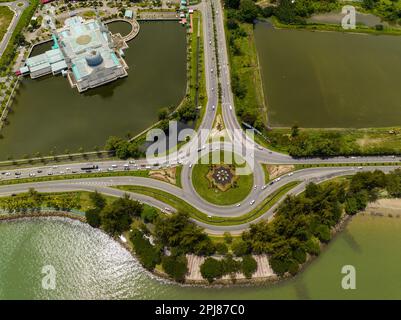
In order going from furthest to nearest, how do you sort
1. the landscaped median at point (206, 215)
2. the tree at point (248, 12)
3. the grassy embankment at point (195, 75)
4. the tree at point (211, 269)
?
the tree at point (248, 12)
the grassy embankment at point (195, 75)
the landscaped median at point (206, 215)
the tree at point (211, 269)

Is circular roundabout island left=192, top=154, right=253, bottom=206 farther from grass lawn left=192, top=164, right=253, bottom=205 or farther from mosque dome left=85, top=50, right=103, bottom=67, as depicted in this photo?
mosque dome left=85, top=50, right=103, bottom=67

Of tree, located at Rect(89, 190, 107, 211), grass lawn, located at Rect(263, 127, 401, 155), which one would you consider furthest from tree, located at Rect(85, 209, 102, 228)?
grass lawn, located at Rect(263, 127, 401, 155)

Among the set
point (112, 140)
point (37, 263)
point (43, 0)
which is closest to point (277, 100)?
point (112, 140)

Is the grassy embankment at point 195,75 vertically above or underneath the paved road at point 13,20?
underneath

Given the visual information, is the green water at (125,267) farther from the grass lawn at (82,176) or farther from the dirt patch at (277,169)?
→ the dirt patch at (277,169)

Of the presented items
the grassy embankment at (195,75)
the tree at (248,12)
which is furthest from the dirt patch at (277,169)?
the tree at (248,12)

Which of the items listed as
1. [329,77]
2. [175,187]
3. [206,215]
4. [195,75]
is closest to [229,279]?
[206,215]

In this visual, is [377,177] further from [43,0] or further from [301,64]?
[43,0]
